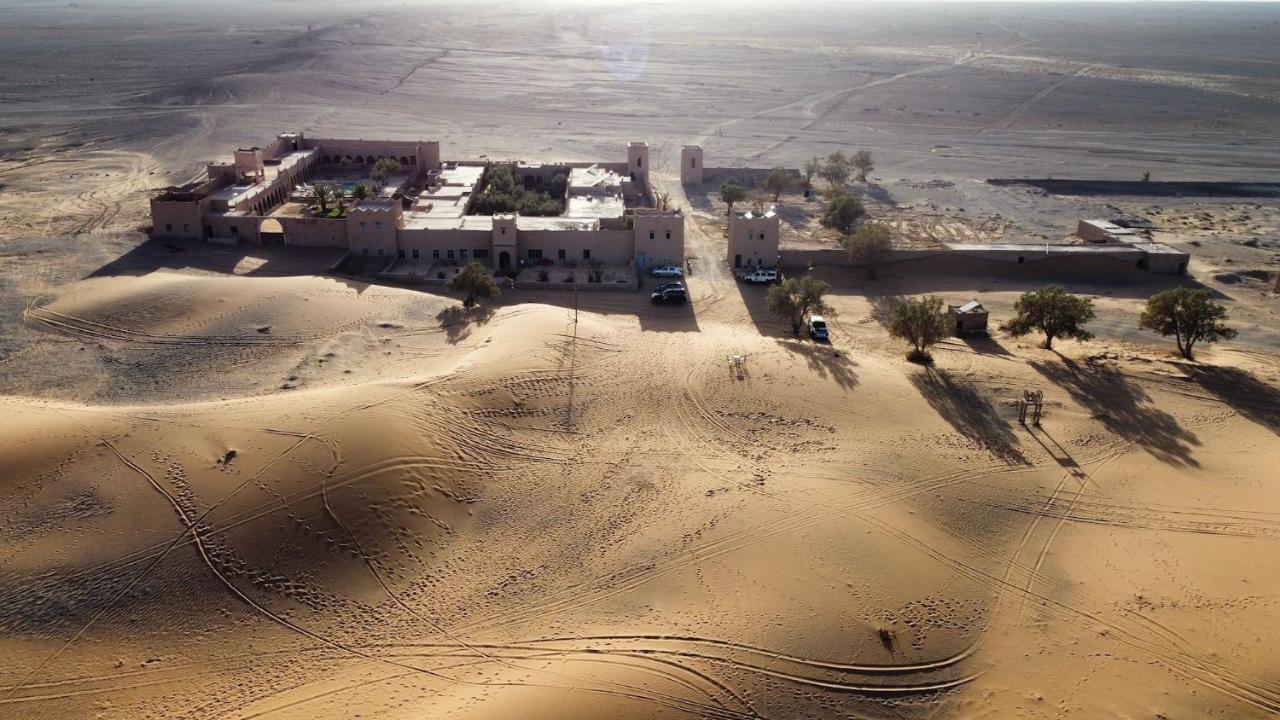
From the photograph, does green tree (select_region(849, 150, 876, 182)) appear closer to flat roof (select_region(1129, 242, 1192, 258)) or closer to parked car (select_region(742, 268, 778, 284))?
flat roof (select_region(1129, 242, 1192, 258))

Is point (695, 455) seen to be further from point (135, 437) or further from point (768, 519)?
point (135, 437)

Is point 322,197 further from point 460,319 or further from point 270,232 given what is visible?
point 460,319

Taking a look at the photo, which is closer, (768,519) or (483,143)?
(768,519)

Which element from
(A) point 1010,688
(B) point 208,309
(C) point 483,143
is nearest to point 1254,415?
(A) point 1010,688

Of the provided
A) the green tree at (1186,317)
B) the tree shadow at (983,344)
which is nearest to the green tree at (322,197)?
the tree shadow at (983,344)

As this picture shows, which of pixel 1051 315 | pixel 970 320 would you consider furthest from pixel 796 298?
pixel 1051 315

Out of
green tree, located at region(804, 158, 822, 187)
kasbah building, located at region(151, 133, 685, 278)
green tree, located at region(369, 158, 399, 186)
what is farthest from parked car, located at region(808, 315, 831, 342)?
green tree, located at region(369, 158, 399, 186)
